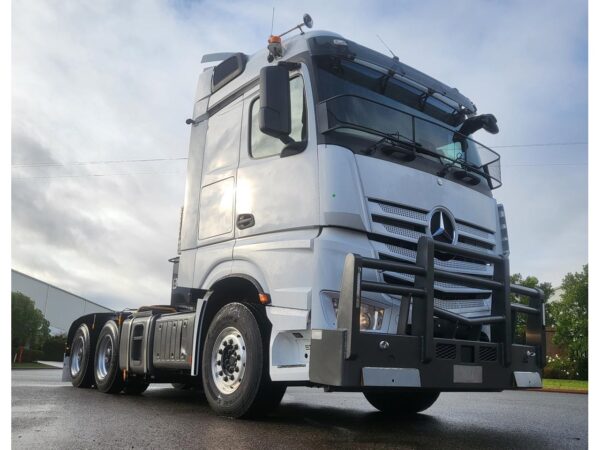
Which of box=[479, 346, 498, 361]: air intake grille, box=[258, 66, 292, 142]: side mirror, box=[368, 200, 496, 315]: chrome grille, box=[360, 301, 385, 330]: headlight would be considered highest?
box=[258, 66, 292, 142]: side mirror

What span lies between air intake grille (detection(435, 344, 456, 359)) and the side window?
1992 mm

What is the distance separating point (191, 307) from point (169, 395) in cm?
315

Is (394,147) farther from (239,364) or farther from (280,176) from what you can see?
(239,364)

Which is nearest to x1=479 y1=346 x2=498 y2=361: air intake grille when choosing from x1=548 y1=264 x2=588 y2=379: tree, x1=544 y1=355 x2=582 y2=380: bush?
x1=544 y1=355 x2=582 y2=380: bush

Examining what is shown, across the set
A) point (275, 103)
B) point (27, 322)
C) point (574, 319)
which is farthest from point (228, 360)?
point (574, 319)

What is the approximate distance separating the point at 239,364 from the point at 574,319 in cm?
3109

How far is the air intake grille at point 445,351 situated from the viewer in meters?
4.49

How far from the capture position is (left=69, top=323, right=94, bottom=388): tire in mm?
8734

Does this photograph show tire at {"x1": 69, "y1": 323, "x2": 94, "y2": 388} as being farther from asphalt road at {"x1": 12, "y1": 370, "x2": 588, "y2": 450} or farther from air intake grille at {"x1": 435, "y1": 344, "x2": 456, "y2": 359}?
air intake grille at {"x1": 435, "y1": 344, "x2": 456, "y2": 359}

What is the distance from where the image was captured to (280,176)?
514 cm

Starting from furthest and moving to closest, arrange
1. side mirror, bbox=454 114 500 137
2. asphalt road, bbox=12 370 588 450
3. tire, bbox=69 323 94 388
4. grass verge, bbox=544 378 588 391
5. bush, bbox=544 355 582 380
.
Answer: bush, bbox=544 355 582 380
grass verge, bbox=544 378 588 391
tire, bbox=69 323 94 388
side mirror, bbox=454 114 500 137
asphalt road, bbox=12 370 588 450

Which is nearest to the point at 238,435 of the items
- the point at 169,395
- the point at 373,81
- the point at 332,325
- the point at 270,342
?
the point at 270,342

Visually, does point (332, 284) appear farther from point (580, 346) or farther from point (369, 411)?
point (580, 346)

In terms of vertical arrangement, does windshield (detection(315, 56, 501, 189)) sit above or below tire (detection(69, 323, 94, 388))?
above
